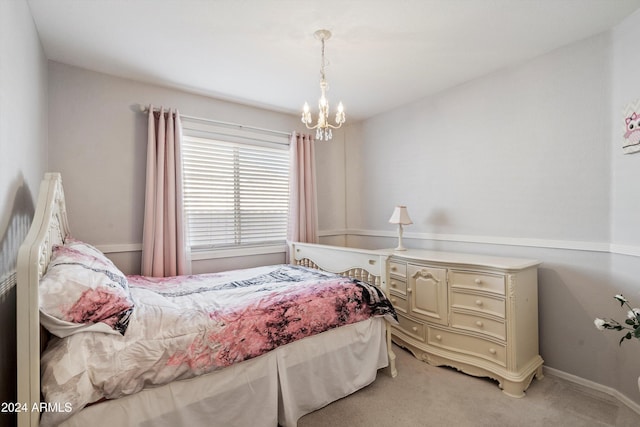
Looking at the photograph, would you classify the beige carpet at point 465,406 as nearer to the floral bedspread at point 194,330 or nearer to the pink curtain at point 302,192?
the floral bedspread at point 194,330

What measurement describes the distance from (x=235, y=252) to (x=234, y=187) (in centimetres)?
72

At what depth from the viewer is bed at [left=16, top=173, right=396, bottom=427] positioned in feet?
3.63

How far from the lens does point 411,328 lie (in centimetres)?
267

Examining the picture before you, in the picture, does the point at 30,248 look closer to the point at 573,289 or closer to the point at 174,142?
the point at 174,142

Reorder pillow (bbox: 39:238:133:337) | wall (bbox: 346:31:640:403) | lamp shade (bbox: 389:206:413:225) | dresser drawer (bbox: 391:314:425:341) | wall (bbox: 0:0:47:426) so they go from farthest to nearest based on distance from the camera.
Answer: lamp shade (bbox: 389:206:413:225), dresser drawer (bbox: 391:314:425:341), wall (bbox: 346:31:640:403), wall (bbox: 0:0:47:426), pillow (bbox: 39:238:133:337)

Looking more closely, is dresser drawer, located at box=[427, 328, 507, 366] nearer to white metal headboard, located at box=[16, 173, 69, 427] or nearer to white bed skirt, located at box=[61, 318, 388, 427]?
white bed skirt, located at box=[61, 318, 388, 427]

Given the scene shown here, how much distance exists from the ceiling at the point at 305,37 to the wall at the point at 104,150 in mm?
153

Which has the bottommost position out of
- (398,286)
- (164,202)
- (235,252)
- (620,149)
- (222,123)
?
(398,286)

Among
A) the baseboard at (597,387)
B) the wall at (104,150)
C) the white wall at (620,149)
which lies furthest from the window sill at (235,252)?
the white wall at (620,149)

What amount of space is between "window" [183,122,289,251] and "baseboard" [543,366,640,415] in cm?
280

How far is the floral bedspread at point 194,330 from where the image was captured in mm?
1213

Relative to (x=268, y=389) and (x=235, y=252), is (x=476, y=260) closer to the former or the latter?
(x=268, y=389)

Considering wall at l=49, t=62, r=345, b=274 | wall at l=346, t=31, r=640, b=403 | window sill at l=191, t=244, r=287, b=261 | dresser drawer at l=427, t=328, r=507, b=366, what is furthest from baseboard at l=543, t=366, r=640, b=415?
wall at l=49, t=62, r=345, b=274

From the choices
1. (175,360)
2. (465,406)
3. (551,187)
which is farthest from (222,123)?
(465,406)
